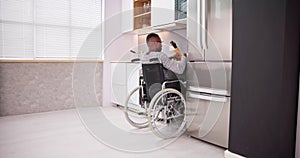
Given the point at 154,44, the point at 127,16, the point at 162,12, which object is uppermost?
the point at 127,16

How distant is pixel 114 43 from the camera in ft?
14.0

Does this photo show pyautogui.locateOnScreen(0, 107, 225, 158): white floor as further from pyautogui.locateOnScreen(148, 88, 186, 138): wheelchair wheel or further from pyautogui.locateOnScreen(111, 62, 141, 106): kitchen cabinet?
pyautogui.locateOnScreen(111, 62, 141, 106): kitchen cabinet

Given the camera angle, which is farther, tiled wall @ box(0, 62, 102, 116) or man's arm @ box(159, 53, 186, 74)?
tiled wall @ box(0, 62, 102, 116)

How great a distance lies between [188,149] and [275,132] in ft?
2.50

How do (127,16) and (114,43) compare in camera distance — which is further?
(114,43)

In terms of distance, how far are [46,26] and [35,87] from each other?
0.93 metres

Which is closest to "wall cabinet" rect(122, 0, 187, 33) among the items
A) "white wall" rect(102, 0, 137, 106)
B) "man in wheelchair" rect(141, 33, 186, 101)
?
"white wall" rect(102, 0, 137, 106)

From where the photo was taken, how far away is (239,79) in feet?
6.07

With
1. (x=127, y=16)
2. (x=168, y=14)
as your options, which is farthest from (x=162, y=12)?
(x=127, y=16)

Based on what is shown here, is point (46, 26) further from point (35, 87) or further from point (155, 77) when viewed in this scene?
point (155, 77)

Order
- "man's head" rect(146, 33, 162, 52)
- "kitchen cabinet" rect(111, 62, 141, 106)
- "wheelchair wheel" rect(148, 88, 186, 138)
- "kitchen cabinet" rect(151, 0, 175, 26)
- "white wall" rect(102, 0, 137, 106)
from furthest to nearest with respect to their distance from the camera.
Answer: "white wall" rect(102, 0, 137, 106) < "kitchen cabinet" rect(111, 62, 141, 106) < "kitchen cabinet" rect(151, 0, 175, 26) < "man's head" rect(146, 33, 162, 52) < "wheelchair wheel" rect(148, 88, 186, 138)

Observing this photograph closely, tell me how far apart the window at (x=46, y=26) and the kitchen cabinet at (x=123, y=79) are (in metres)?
0.49

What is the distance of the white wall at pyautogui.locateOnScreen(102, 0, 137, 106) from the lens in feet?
13.3

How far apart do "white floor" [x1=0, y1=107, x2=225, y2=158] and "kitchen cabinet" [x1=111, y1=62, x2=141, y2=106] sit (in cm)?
72
